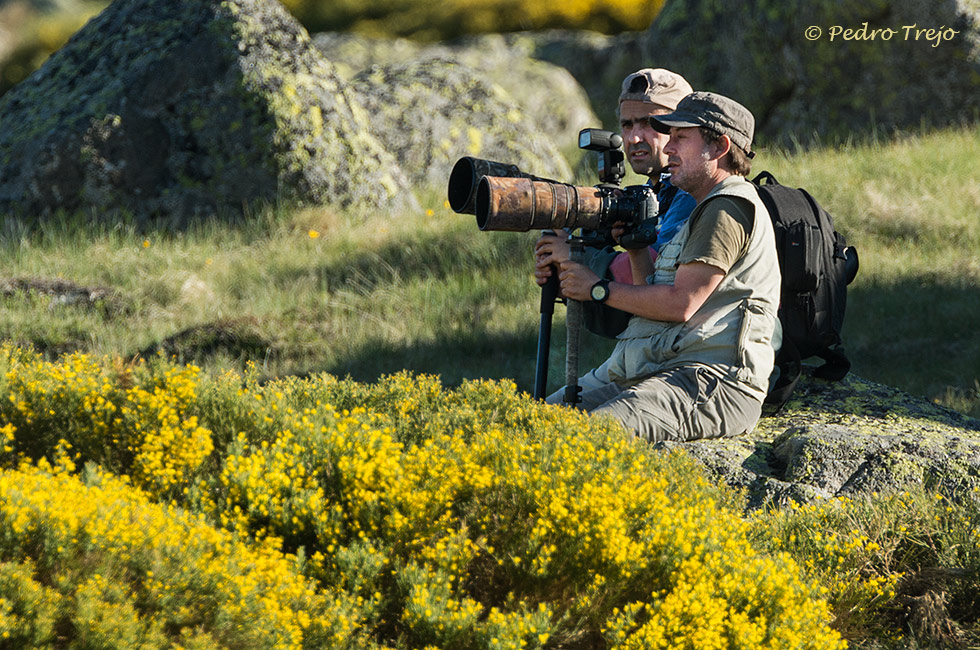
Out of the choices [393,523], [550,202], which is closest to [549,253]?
[550,202]

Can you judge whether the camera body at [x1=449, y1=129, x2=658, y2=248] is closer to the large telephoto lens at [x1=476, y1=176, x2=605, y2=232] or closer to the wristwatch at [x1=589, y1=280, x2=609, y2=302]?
the large telephoto lens at [x1=476, y1=176, x2=605, y2=232]

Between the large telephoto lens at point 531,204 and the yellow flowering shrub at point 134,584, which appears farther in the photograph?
the large telephoto lens at point 531,204

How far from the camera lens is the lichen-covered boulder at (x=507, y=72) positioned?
1248 cm

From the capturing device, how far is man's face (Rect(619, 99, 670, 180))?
4.54 metres

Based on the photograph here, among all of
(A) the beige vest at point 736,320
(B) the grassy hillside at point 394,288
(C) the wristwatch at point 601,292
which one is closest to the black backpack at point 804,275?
(A) the beige vest at point 736,320

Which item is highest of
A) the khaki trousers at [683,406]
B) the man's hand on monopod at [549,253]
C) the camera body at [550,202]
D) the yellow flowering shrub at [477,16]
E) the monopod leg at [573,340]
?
the yellow flowering shrub at [477,16]

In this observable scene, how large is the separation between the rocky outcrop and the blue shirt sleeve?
3.14ft

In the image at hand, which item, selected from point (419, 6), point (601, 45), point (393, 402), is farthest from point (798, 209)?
point (419, 6)

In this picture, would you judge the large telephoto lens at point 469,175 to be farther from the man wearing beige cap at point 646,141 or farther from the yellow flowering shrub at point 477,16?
the yellow flowering shrub at point 477,16

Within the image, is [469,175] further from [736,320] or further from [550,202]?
[736,320]

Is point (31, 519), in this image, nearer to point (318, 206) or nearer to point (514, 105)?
point (318, 206)

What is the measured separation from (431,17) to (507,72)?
10313 millimetres

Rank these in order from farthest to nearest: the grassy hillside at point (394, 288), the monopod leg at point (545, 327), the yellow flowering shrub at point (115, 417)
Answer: the grassy hillside at point (394, 288)
the monopod leg at point (545, 327)
the yellow flowering shrub at point (115, 417)

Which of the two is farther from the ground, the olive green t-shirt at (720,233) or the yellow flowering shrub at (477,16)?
the yellow flowering shrub at (477,16)
